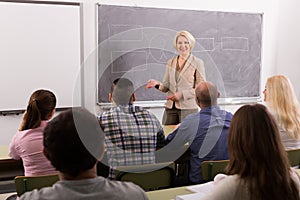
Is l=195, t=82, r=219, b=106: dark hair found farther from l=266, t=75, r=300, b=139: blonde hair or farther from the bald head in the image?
l=266, t=75, r=300, b=139: blonde hair

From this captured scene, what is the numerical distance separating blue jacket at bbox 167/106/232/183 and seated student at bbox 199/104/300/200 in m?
1.07

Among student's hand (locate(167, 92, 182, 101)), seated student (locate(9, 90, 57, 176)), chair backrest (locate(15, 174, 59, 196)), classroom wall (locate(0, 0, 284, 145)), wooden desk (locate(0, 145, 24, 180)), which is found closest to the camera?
chair backrest (locate(15, 174, 59, 196))

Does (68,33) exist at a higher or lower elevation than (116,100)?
higher

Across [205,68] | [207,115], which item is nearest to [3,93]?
[205,68]

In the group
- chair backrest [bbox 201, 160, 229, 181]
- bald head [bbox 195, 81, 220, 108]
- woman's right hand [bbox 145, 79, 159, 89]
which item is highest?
woman's right hand [bbox 145, 79, 159, 89]

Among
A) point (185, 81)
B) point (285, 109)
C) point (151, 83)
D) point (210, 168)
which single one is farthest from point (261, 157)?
point (151, 83)

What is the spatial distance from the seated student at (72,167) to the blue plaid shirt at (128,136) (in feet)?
2.81

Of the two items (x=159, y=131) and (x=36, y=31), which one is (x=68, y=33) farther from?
(x=159, y=131)

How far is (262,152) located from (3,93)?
3.20 meters

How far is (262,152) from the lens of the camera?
1299mm

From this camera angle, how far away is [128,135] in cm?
209

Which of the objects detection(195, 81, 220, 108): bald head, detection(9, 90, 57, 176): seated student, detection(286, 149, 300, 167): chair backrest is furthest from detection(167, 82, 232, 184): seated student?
detection(9, 90, 57, 176): seated student

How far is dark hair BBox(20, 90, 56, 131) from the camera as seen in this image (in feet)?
7.50

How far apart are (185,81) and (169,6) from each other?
1.30m
